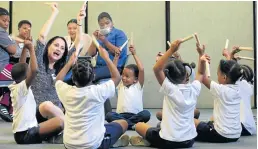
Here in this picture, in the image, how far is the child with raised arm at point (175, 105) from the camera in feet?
6.89

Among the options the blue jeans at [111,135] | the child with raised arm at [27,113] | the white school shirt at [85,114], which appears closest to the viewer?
the white school shirt at [85,114]

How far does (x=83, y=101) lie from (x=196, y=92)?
0.62 meters

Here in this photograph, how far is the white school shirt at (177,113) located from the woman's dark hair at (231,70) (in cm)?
35

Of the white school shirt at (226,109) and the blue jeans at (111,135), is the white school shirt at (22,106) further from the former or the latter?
the white school shirt at (226,109)

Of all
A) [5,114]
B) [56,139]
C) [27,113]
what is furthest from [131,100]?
[5,114]

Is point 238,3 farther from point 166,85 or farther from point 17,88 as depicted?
point 17,88

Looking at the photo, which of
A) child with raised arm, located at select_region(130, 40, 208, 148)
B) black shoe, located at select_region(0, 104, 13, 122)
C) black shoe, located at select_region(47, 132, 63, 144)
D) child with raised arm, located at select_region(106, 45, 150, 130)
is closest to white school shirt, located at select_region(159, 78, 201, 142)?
child with raised arm, located at select_region(130, 40, 208, 148)

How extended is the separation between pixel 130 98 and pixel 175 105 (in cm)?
76

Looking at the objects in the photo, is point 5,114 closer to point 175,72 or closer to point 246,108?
point 175,72

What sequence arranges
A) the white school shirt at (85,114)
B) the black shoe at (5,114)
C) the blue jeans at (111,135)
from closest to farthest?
the white school shirt at (85,114)
the blue jeans at (111,135)
the black shoe at (5,114)

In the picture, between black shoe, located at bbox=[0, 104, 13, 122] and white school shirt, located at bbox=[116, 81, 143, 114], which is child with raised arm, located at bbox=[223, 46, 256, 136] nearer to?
white school shirt, located at bbox=[116, 81, 143, 114]

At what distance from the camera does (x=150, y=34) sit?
4.79 m

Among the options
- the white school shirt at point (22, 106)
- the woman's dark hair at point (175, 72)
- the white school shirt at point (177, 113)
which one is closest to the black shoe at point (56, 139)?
the white school shirt at point (22, 106)

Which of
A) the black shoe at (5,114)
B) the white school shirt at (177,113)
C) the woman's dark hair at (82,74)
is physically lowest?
the black shoe at (5,114)
